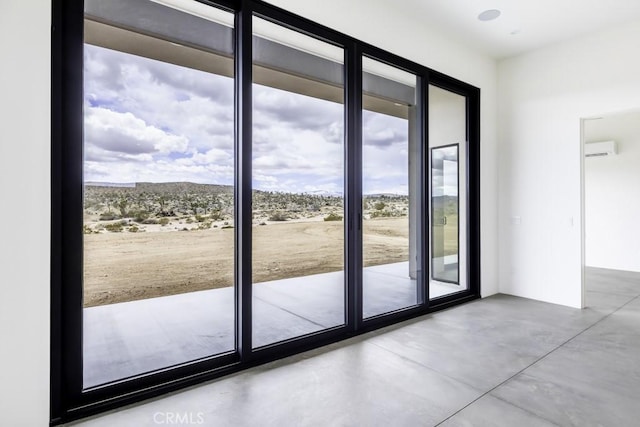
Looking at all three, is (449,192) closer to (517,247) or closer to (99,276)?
(517,247)

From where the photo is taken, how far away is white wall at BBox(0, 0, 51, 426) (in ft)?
6.45

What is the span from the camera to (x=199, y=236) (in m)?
3.21

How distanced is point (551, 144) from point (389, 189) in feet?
8.35

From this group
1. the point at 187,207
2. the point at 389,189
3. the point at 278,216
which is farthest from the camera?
the point at 389,189

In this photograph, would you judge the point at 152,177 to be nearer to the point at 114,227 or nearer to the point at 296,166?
the point at 114,227

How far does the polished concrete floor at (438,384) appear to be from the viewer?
87.0 inches

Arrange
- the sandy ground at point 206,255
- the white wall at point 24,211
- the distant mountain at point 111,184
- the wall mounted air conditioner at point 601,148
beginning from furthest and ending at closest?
the wall mounted air conditioner at point 601,148 → the sandy ground at point 206,255 → the distant mountain at point 111,184 → the white wall at point 24,211

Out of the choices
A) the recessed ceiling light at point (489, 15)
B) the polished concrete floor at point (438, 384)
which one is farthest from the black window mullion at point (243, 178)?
the recessed ceiling light at point (489, 15)

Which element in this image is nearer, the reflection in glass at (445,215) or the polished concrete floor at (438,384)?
the polished concrete floor at (438,384)

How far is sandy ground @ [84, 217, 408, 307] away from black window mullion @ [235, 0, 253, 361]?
0.18 m

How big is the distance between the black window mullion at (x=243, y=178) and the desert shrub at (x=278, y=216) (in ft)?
1.86

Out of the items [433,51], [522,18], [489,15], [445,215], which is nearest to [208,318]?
[445,215]

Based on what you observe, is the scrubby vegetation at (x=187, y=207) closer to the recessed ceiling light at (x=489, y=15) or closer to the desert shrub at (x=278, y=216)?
the desert shrub at (x=278, y=216)

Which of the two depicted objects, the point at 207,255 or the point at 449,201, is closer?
the point at 207,255
